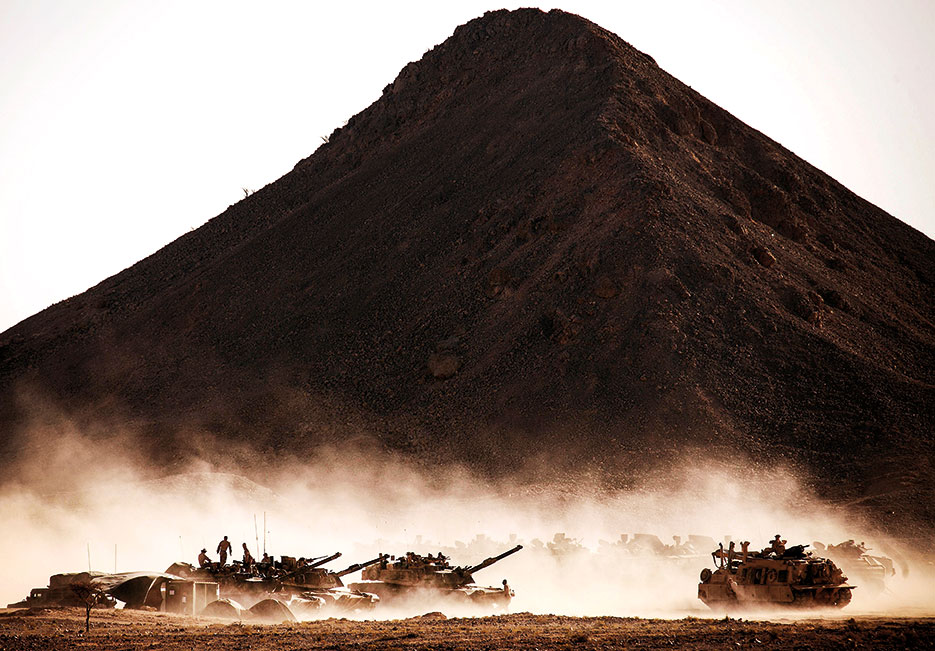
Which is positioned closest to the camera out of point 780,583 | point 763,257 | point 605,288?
point 780,583

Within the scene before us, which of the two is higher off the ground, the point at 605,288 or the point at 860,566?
the point at 605,288

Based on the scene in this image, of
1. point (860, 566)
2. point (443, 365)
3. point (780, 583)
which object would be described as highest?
point (443, 365)

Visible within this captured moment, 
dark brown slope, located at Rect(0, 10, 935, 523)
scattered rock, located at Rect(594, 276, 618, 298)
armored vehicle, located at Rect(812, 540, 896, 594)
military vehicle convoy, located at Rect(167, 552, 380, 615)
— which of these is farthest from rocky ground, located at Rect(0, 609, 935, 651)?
scattered rock, located at Rect(594, 276, 618, 298)

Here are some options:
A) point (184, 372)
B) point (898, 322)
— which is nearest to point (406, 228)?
Answer: point (184, 372)

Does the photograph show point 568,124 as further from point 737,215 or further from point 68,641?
point 68,641

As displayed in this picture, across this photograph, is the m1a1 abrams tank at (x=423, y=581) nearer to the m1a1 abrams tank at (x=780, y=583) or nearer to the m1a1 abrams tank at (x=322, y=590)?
the m1a1 abrams tank at (x=322, y=590)

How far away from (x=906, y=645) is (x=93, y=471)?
53.5 meters

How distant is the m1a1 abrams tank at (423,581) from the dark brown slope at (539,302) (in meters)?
25.8

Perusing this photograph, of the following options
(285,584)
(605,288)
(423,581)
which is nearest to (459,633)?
(423,581)

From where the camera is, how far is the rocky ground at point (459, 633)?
73.4 feet

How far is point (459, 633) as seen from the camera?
82.2 ft

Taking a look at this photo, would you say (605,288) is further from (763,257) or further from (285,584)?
(285,584)

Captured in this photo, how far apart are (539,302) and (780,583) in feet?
135

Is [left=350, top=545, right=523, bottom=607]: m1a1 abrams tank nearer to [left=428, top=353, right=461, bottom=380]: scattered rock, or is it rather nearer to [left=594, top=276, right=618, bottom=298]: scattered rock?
[left=428, top=353, right=461, bottom=380]: scattered rock
